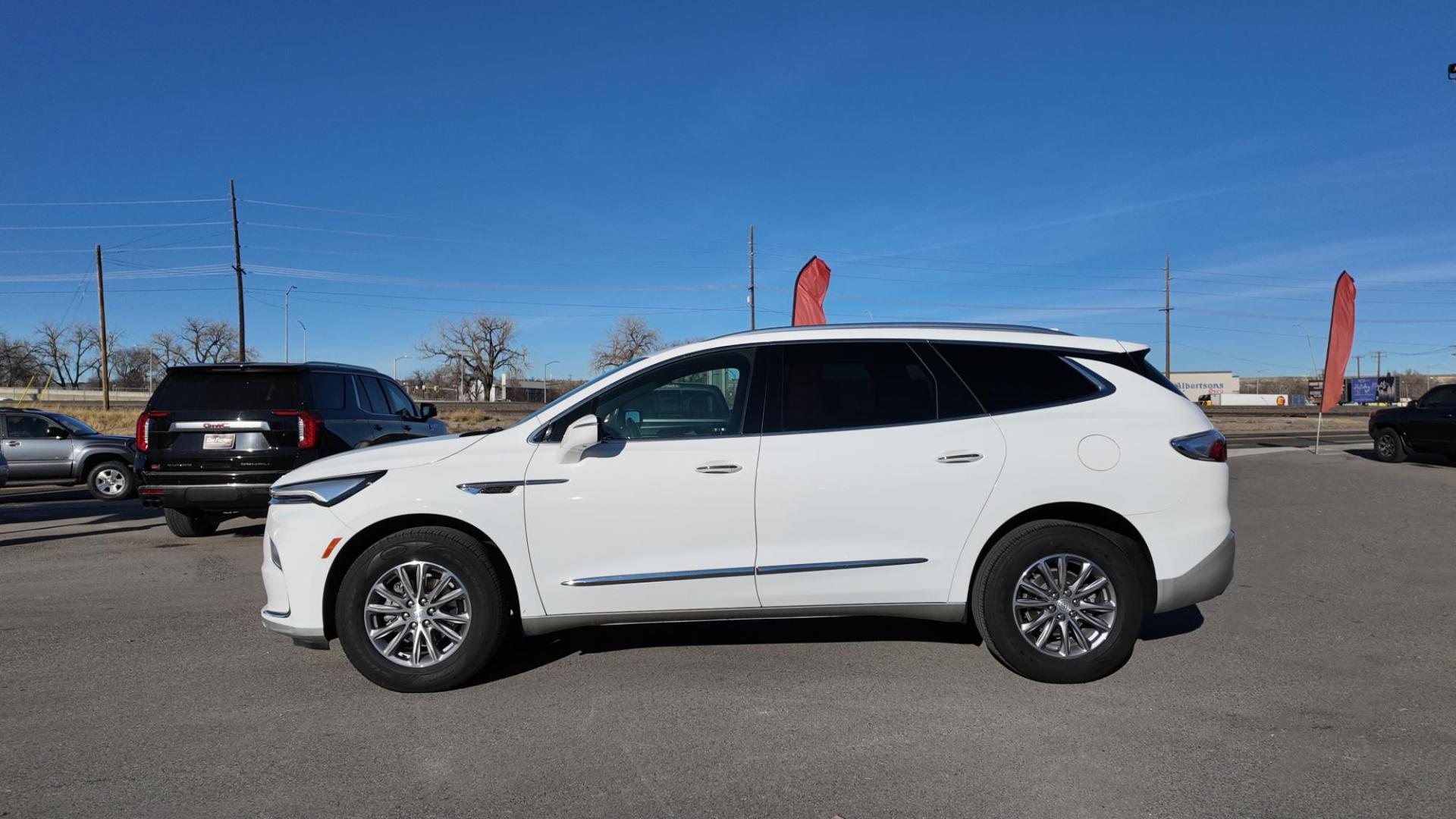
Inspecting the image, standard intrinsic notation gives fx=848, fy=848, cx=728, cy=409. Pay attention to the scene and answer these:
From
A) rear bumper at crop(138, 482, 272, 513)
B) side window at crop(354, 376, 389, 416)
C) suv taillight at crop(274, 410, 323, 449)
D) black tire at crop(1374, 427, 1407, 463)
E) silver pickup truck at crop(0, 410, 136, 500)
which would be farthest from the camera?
black tire at crop(1374, 427, 1407, 463)

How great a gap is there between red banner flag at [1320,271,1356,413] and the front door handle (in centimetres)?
1916

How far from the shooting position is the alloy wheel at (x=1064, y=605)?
169 inches

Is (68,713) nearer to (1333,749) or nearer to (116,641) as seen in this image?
(116,641)

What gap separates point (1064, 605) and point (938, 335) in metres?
1.54

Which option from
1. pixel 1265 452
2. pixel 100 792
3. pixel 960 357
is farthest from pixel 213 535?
pixel 1265 452

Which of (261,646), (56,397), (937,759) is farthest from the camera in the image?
(56,397)

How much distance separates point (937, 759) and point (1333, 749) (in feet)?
5.45

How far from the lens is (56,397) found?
75188 millimetres

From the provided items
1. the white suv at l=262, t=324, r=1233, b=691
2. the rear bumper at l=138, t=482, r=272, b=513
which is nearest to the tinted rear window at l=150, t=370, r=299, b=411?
the rear bumper at l=138, t=482, r=272, b=513

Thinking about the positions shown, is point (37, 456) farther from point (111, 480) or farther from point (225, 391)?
point (225, 391)

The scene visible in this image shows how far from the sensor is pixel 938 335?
4.65m

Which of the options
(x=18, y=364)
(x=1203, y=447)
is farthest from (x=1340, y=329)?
(x=18, y=364)

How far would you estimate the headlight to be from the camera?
14.0 ft

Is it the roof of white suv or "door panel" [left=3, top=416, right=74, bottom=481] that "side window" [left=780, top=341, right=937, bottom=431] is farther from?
"door panel" [left=3, top=416, right=74, bottom=481]
